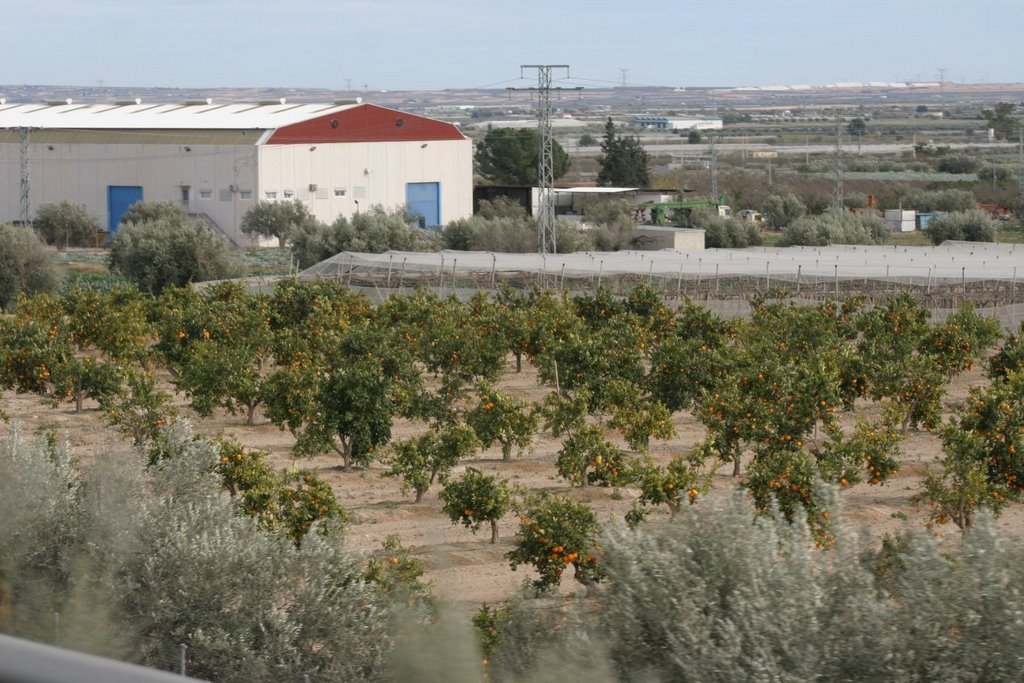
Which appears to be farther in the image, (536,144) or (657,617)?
(536,144)

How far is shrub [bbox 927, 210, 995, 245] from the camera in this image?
151 feet

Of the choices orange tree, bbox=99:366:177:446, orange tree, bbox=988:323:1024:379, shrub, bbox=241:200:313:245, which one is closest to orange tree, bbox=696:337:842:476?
orange tree, bbox=988:323:1024:379

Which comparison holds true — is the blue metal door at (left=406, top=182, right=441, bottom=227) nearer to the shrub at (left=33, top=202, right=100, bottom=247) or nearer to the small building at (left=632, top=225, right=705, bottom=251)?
the small building at (left=632, top=225, right=705, bottom=251)

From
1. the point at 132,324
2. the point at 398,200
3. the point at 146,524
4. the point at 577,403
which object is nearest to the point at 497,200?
the point at 398,200

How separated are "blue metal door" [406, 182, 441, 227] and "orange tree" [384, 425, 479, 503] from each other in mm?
36638

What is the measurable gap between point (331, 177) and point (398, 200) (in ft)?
9.19

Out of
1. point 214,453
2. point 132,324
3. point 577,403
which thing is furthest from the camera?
point 132,324

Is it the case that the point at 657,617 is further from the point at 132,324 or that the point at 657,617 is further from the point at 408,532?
the point at 132,324

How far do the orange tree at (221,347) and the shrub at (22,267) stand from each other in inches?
317

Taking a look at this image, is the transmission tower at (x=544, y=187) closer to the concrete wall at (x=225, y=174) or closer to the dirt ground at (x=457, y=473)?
the concrete wall at (x=225, y=174)

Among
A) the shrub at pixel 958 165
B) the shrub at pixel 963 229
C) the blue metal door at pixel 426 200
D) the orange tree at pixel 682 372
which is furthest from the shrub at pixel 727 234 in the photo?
the shrub at pixel 958 165

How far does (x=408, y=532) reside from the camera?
1279 centimetres

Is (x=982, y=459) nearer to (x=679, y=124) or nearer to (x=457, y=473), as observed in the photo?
(x=457, y=473)

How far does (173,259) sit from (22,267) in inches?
149
